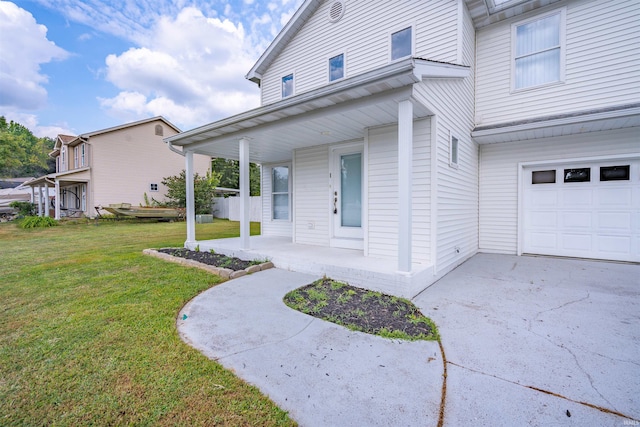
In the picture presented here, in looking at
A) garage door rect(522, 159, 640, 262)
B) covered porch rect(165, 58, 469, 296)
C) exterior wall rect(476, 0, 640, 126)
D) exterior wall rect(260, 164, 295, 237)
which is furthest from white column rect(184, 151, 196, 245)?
garage door rect(522, 159, 640, 262)

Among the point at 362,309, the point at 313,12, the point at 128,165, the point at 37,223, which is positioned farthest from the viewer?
the point at 128,165

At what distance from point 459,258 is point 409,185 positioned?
9.62ft

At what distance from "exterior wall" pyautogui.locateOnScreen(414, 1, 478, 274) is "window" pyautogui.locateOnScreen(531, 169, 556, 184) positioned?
4.00 feet

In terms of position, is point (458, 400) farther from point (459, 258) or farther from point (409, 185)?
point (459, 258)

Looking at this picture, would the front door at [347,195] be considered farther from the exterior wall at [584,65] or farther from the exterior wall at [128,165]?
the exterior wall at [128,165]

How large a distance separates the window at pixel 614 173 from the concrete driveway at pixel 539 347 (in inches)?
85.0

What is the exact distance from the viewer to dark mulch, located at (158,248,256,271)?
5180mm

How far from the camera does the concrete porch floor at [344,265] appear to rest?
3.84 meters

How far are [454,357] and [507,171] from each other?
5907 millimetres

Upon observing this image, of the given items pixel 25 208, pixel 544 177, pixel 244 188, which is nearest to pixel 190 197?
pixel 244 188

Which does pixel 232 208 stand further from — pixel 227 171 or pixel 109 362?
pixel 109 362

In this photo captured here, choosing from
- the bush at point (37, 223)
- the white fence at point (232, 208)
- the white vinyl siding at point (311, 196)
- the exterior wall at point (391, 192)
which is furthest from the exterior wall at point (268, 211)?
the bush at point (37, 223)

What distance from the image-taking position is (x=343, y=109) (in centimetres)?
409

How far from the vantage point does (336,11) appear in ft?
23.9
